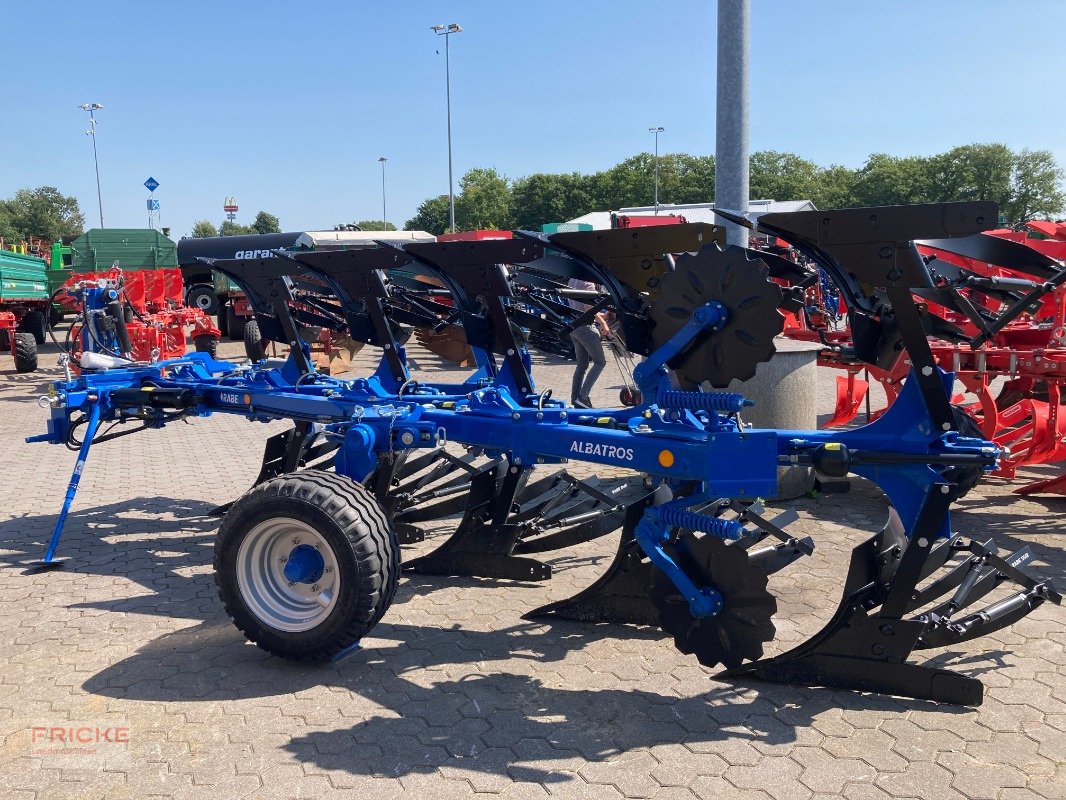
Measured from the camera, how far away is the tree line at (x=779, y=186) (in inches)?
2486

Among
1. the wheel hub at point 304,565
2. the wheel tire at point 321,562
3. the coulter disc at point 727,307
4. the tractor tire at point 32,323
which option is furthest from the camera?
the tractor tire at point 32,323

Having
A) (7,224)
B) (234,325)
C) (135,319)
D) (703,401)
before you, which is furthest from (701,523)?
(7,224)

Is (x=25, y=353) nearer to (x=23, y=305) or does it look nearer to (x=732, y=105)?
(x=23, y=305)

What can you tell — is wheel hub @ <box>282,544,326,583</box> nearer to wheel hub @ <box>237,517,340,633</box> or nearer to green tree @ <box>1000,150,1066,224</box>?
wheel hub @ <box>237,517,340,633</box>

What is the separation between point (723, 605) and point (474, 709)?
44.4 inches

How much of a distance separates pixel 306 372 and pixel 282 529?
2.15 m

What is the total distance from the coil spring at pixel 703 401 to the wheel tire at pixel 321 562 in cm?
139

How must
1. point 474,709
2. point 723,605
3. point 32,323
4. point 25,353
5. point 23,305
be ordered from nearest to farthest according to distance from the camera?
point 723,605 → point 474,709 → point 25,353 → point 23,305 → point 32,323

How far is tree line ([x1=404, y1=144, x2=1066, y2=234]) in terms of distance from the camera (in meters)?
63.2

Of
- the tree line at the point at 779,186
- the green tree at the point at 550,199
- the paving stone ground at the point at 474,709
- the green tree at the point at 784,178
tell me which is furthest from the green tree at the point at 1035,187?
the paving stone ground at the point at 474,709

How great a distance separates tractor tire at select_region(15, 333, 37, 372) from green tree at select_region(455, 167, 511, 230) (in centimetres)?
6124

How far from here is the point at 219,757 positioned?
3.38 m

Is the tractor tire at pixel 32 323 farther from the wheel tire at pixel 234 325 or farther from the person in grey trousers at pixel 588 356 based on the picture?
the person in grey trousers at pixel 588 356

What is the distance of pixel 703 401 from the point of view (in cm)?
370
